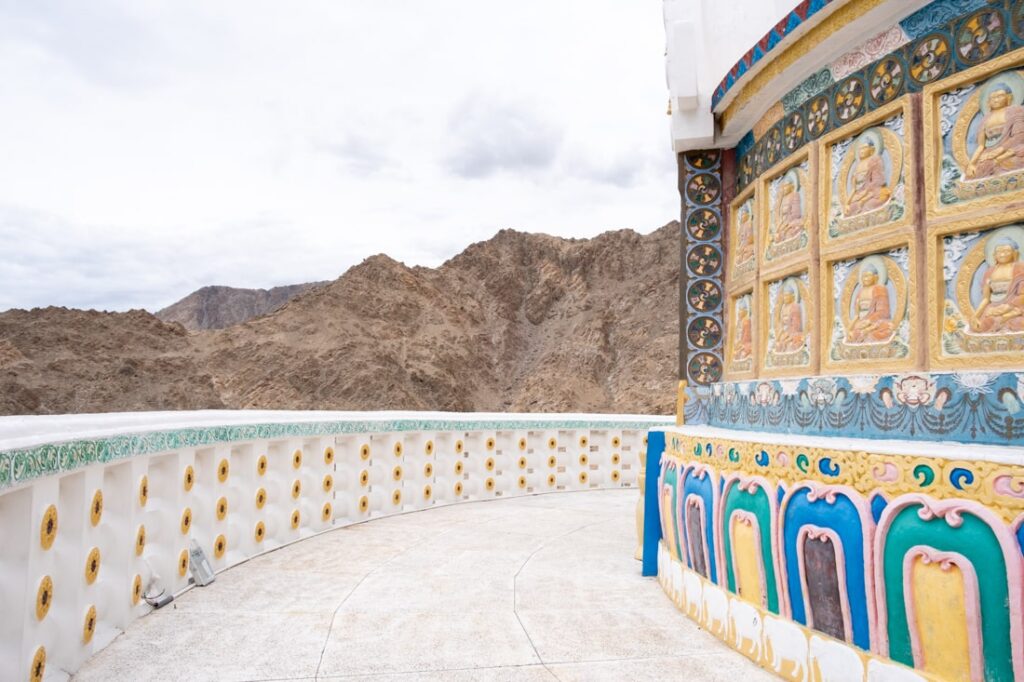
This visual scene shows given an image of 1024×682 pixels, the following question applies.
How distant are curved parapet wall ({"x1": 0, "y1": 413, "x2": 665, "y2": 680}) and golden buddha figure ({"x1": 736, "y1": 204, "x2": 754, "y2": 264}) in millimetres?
4709

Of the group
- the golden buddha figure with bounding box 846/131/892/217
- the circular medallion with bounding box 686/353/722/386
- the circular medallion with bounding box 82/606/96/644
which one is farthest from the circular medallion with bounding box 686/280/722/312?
the circular medallion with bounding box 82/606/96/644

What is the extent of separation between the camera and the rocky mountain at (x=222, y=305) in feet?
267

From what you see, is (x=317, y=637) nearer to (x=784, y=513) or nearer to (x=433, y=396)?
(x=784, y=513)

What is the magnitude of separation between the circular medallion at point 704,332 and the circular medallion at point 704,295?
0.11 m

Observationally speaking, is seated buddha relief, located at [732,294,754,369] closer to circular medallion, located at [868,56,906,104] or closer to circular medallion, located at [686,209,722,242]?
circular medallion, located at [686,209,722,242]

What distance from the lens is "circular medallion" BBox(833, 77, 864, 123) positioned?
509 cm

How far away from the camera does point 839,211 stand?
5172mm

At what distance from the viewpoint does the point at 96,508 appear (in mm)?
4473

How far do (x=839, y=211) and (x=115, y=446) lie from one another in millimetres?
4933

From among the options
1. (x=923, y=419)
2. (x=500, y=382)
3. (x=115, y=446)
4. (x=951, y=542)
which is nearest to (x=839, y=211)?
(x=923, y=419)

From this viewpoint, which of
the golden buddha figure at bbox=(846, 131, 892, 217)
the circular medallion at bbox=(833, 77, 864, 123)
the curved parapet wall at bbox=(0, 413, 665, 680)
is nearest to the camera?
the curved parapet wall at bbox=(0, 413, 665, 680)

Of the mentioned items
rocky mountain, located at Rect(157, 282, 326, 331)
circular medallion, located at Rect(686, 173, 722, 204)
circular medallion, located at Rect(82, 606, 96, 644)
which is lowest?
circular medallion, located at Rect(82, 606, 96, 644)

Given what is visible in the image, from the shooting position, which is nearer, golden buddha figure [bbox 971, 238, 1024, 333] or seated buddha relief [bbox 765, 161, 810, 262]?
golden buddha figure [bbox 971, 238, 1024, 333]

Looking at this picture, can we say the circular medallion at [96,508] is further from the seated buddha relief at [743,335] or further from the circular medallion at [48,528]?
the seated buddha relief at [743,335]
